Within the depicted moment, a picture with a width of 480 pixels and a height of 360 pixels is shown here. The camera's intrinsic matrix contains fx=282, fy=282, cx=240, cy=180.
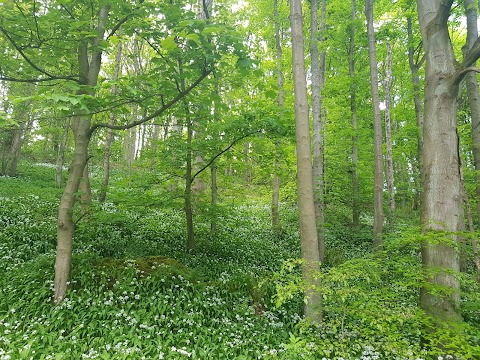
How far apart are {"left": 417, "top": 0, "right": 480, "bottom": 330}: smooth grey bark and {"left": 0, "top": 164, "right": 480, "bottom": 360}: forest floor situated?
0.28 m

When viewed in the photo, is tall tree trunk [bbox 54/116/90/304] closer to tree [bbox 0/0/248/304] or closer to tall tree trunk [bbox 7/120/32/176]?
tree [bbox 0/0/248/304]

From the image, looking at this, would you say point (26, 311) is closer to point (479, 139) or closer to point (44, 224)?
point (44, 224)

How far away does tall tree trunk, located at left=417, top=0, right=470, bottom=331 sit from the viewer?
4098 millimetres

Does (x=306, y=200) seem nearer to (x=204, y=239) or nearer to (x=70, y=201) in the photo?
(x=70, y=201)

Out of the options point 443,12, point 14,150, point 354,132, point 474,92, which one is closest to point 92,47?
point 443,12

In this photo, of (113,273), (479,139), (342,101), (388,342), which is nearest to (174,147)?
(113,273)

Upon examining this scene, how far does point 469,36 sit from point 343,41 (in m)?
8.23

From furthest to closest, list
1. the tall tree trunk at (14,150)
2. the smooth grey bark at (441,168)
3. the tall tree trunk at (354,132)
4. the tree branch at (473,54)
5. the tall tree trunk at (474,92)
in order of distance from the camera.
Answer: the tall tree trunk at (14,150) → the tall tree trunk at (354,132) → the tall tree trunk at (474,92) → the smooth grey bark at (441,168) → the tree branch at (473,54)

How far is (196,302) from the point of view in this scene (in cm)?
589

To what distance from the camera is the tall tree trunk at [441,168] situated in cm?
410

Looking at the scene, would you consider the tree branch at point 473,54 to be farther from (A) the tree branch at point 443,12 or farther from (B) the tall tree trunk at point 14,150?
(B) the tall tree trunk at point 14,150

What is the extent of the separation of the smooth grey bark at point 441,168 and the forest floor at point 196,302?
278 millimetres

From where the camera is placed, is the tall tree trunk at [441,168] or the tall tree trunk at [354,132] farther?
the tall tree trunk at [354,132]

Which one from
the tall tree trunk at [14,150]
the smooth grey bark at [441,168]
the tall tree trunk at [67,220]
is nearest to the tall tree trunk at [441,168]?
the smooth grey bark at [441,168]
